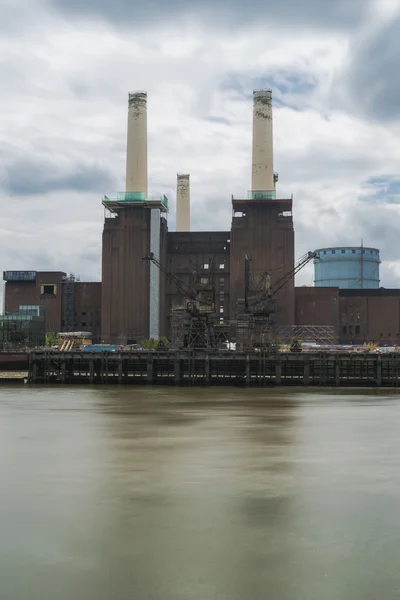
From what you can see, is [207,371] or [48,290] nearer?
[207,371]

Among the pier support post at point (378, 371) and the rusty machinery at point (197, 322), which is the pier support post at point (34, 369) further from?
the pier support post at point (378, 371)

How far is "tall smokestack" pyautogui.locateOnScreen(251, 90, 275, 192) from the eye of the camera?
11169cm

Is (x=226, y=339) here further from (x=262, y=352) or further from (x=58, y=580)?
(x=58, y=580)

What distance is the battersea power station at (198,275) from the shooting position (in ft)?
362

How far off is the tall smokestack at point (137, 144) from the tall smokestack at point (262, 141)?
17.9 meters

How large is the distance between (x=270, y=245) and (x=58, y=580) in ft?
326

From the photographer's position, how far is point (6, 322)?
11750 cm

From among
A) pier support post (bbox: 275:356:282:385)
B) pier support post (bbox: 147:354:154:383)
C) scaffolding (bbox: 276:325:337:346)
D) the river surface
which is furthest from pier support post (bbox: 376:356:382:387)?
scaffolding (bbox: 276:325:337:346)

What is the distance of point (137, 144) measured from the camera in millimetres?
112312

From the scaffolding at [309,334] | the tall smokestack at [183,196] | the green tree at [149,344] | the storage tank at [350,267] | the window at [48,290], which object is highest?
the tall smokestack at [183,196]

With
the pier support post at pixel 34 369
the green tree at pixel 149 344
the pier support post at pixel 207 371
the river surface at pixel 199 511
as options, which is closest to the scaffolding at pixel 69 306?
the green tree at pixel 149 344

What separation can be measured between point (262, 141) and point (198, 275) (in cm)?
2542

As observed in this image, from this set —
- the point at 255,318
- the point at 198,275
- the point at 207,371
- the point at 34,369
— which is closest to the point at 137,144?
the point at 198,275

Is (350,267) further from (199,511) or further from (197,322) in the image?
(199,511)
